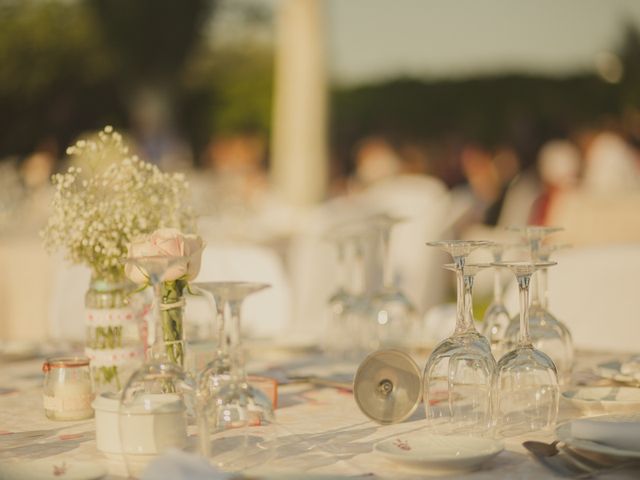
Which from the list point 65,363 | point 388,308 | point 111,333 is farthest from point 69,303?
point 65,363

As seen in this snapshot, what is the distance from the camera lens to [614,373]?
2.25 meters

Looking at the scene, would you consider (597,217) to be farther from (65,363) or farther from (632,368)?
(65,363)

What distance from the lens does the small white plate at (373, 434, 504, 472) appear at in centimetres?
150

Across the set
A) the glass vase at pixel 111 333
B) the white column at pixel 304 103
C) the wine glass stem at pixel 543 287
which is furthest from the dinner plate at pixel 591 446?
the white column at pixel 304 103

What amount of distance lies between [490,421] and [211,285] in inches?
20.0

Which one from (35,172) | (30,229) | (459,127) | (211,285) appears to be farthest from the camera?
(459,127)

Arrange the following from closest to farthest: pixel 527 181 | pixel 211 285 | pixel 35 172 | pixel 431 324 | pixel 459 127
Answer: pixel 211 285 → pixel 431 324 → pixel 35 172 → pixel 527 181 → pixel 459 127

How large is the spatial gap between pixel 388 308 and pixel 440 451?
0.95m

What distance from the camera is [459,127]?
1780 cm

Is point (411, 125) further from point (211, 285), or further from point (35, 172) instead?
point (211, 285)

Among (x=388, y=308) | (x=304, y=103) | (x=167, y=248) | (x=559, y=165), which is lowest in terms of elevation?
(x=388, y=308)

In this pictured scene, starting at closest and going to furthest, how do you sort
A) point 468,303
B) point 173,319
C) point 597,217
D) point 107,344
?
point 468,303, point 173,319, point 107,344, point 597,217

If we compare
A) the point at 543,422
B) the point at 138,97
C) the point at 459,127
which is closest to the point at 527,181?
the point at 543,422

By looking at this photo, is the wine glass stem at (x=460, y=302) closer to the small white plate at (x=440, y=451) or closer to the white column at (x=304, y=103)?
the small white plate at (x=440, y=451)
